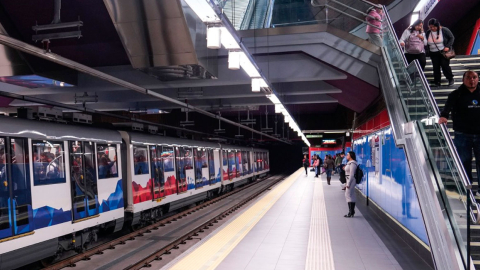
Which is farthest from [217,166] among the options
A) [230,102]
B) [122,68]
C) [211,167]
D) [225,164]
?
[122,68]

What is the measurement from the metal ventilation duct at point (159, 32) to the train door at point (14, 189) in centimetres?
390

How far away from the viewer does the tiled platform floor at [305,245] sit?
6610 millimetres

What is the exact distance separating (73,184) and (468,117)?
6046mm

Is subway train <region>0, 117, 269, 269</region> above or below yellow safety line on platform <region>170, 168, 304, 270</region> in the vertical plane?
above

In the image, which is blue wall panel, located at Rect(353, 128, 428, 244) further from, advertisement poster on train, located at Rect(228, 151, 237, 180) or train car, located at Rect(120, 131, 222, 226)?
advertisement poster on train, located at Rect(228, 151, 237, 180)

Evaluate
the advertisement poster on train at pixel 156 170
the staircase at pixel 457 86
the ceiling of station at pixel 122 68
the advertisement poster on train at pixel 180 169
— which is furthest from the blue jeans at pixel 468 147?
the advertisement poster on train at pixel 180 169

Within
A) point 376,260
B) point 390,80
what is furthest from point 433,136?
point 390,80

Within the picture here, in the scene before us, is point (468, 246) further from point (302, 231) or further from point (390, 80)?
point (302, 231)

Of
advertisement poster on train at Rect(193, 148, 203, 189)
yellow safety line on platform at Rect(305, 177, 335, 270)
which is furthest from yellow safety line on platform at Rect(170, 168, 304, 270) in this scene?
advertisement poster on train at Rect(193, 148, 203, 189)

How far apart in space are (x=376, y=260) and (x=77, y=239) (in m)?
5.10

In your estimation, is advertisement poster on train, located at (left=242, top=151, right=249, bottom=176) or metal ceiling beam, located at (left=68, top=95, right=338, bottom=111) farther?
advertisement poster on train, located at (left=242, top=151, right=249, bottom=176)

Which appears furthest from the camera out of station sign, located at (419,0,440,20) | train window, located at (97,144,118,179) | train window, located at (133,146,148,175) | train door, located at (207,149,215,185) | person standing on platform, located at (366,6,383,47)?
train door, located at (207,149,215,185)

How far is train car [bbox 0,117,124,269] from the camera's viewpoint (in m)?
5.98

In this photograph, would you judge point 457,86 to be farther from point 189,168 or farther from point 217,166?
point 217,166
